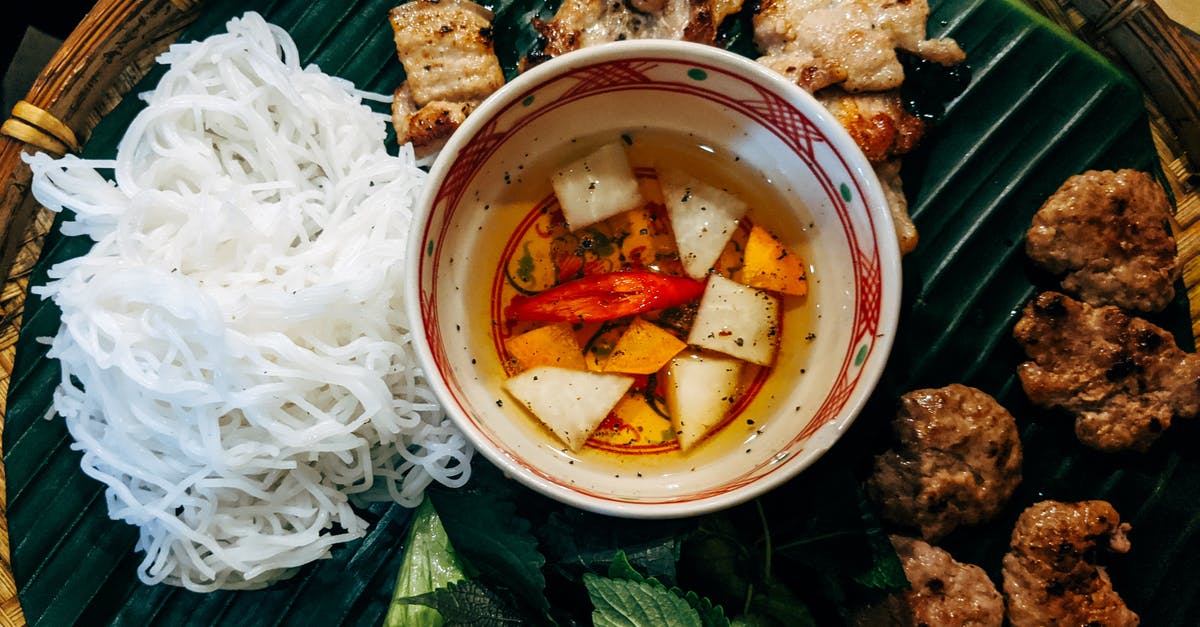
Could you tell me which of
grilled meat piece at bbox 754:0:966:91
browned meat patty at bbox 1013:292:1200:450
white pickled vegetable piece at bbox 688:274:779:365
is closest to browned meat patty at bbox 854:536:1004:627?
browned meat patty at bbox 1013:292:1200:450

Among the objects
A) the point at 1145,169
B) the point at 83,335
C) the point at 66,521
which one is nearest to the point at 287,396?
the point at 83,335

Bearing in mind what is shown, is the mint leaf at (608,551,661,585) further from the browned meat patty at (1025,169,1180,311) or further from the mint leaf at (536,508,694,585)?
the browned meat patty at (1025,169,1180,311)

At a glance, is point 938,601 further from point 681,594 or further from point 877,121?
point 877,121

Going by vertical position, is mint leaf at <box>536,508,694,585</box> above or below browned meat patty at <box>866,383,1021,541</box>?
below

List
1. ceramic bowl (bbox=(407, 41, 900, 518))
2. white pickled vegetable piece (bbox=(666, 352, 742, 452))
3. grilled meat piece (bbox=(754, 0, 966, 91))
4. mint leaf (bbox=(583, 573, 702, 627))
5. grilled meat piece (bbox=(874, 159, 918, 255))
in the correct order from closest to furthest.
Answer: ceramic bowl (bbox=(407, 41, 900, 518))
mint leaf (bbox=(583, 573, 702, 627))
white pickled vegetable piece (bbox=(666, 352, 742, 452))
grilled meat piece (bbox=(874, 159, 918, 255))
grilled meat piece (bbox=(754, 0, 966, 91))

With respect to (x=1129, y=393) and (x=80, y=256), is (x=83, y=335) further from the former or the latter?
(x=1129, y=393)

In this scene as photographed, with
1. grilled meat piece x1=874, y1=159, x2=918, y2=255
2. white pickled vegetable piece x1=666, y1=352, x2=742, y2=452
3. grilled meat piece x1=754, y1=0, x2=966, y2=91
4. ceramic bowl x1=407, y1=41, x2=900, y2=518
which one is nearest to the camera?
ceramic bowl x1=407, y1=41, x2=900, y2=518
